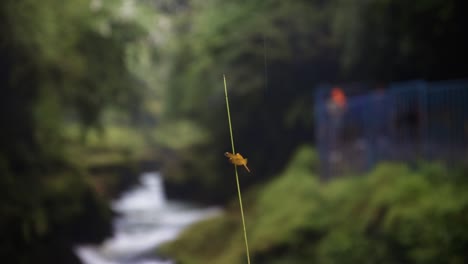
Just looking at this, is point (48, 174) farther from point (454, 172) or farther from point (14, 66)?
point (454, 172)

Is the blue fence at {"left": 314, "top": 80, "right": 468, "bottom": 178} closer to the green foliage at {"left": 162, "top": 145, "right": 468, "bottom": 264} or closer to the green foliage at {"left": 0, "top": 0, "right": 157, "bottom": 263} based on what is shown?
the green foliage at {"left": 162, "top": 145, "right": 468, "bottom": 264}

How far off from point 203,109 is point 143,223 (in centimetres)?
80

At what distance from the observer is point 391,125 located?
8.77 feet

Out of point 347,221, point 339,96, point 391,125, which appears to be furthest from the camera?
point 339,96

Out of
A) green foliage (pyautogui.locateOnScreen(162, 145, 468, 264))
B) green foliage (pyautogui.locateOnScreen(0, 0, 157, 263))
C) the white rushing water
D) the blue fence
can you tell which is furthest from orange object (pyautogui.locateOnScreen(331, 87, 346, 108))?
green foliage (pyautogui.locateOnScreen(0, 0, 157, 263))

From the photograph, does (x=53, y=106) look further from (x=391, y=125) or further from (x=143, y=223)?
(x=391, y=125)

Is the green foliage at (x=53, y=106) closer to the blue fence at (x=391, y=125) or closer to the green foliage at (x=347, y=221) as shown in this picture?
the green foliage at (x=347, y=221)

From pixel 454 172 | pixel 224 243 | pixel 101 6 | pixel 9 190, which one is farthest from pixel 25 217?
pixel 454 172

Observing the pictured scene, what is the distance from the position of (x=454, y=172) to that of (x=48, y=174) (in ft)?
7.70

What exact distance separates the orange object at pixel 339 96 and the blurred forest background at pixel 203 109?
0.26ft

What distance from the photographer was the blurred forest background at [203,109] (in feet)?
8.08

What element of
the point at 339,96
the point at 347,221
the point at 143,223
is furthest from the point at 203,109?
the point at 347,221

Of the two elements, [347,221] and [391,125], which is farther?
[391,125]

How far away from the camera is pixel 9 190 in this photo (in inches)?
97.3
